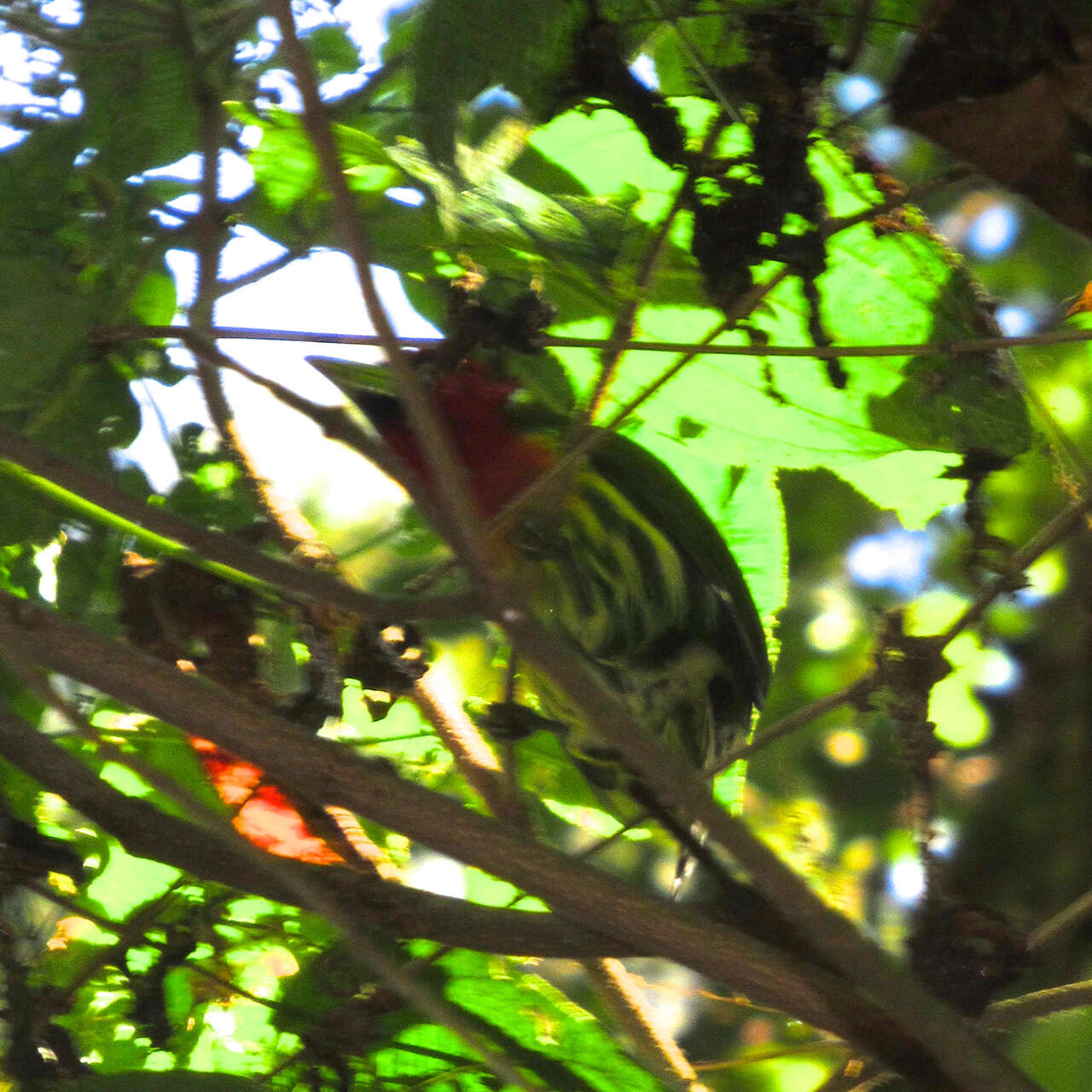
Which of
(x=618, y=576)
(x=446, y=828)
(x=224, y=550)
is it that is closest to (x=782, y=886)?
(x=446, y=828)

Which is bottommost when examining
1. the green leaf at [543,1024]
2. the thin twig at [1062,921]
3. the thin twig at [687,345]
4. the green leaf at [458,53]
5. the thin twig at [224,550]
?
the green leaf at [543,1024]

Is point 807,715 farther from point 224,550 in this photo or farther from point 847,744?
point 847,744

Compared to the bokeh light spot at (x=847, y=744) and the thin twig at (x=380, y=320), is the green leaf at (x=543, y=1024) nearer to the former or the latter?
the thin twig at (x=380, y=320)

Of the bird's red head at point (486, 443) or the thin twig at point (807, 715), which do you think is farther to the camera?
the bird's red head at point (486, 443)

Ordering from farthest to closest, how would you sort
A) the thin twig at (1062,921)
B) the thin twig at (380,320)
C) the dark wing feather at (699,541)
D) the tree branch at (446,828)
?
the dark wing feather at (699,541) < the thin twig at (1062,921) < the tree branch at (446,828) < the thin twig at (380,320)

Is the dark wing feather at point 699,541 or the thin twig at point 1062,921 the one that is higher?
the dark wing feather at point 699,541

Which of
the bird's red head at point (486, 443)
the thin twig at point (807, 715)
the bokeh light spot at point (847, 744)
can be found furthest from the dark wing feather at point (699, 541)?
the bokeh light spot at point (847, 744)

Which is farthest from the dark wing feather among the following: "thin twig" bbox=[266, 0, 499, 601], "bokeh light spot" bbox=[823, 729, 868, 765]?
"bokeh light spot" bbox=[823, 729, 868, 765]

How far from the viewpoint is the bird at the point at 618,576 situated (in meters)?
1.81

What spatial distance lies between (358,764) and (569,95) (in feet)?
2.22

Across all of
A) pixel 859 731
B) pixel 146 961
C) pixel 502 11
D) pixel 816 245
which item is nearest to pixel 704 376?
pixel 816 245

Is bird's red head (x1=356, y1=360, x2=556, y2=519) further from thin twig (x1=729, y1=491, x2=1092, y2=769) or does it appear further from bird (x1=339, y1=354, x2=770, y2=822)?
thin twig (x1=729, y1=491, x2=1092, y2=769)

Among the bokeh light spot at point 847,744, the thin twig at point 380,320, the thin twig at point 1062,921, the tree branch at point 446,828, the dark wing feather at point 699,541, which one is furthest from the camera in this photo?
the bokeh light spot at point 847,744

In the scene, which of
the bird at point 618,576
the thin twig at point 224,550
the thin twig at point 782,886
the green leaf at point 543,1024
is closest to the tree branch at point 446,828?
the thin twig at point 782,886
